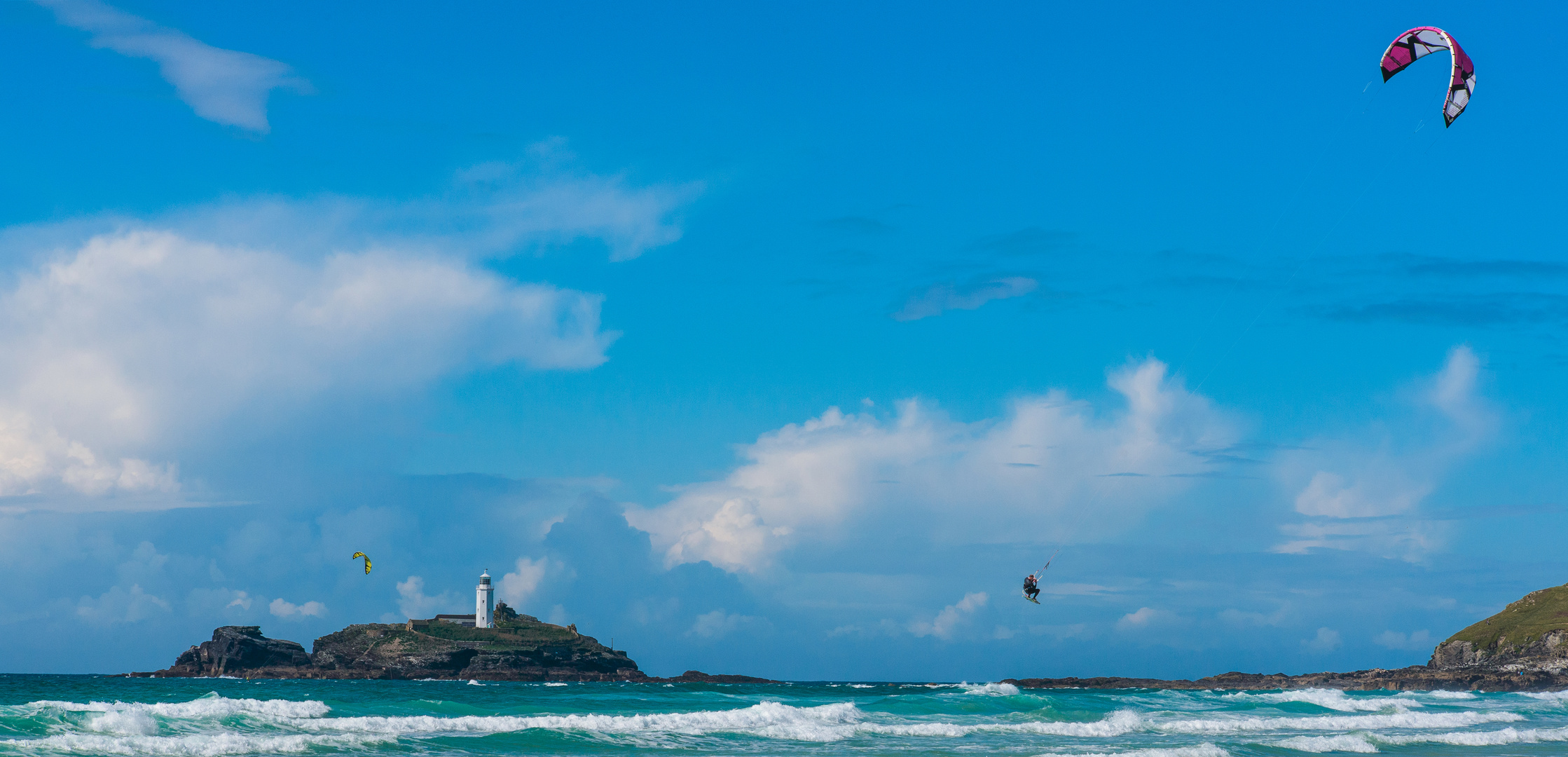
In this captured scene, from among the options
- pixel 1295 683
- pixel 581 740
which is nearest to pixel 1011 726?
pixel 581 740

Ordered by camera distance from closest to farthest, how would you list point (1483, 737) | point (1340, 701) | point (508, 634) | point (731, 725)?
point (1483, 737) < point (731, 725) < point (1340, 701) < point (508, 634)

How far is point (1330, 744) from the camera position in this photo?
90.4 feet

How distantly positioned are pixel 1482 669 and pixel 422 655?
87920 millimetres

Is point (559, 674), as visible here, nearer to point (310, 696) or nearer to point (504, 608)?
point (504, 608)

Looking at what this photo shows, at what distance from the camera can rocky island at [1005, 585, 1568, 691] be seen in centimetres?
7631

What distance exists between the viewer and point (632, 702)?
45.6 m

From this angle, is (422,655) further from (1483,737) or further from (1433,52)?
(1433,52)

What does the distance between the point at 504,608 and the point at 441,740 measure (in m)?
97.5

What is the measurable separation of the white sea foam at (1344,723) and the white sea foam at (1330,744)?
3498mm

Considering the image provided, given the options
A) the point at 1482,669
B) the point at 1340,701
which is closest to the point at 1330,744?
the point at 1340,701

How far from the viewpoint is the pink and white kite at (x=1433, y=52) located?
2184cm

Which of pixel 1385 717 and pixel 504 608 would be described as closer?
pixel 1385 717

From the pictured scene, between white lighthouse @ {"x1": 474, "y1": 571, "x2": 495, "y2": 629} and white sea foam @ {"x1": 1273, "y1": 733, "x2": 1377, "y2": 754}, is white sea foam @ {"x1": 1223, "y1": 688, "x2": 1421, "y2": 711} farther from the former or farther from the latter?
white lighthouse @ {"x1": 474, "y1": 571, "x2": 495, "y2": 629}

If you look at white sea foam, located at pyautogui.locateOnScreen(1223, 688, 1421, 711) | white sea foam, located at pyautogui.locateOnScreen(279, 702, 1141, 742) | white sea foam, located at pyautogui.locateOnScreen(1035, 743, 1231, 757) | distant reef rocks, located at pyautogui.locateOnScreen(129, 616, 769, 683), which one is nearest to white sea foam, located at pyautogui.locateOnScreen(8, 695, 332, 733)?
white sea foam, located at pyautogui.locateOnScreen(279, 702, 1141, 742)
